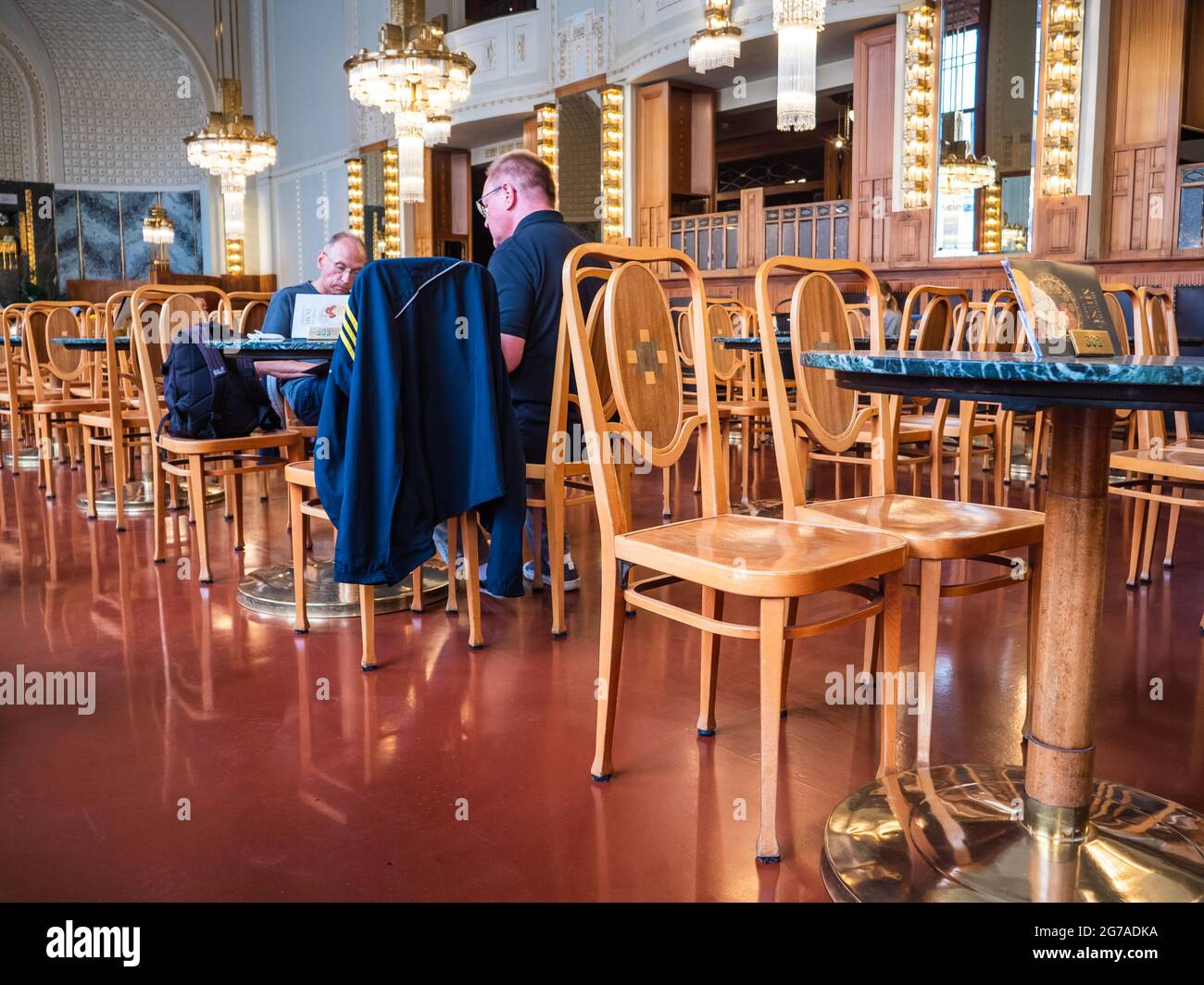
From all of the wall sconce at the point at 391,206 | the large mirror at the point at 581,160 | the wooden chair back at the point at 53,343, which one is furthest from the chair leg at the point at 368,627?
the wall sconce at the point at 391,206

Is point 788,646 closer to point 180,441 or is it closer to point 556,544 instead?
point 556,544

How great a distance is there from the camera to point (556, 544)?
9.07ft

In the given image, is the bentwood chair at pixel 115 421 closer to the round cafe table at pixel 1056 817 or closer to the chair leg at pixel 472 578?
the chair leg at pixel 472 578

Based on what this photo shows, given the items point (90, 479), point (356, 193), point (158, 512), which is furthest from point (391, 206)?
point (158, 512)

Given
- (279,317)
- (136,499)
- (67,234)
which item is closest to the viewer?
(279,317)

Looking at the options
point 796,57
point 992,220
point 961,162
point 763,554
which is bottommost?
point 763,554

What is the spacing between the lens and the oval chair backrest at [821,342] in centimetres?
203

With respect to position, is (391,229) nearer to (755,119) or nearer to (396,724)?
(755,119)

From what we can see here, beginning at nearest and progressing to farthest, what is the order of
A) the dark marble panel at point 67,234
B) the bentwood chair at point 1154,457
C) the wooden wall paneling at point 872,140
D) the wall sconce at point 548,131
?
the bentwood chair at point 1154,457
the wooden wall paneling at point 872,140
the wall sconce at point 548,131
the dark marble panel at point 67,234

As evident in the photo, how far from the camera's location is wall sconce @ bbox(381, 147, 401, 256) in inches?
556

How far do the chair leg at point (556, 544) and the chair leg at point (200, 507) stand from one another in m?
1.14

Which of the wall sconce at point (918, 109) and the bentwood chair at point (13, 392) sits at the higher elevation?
the wall sconce at point (918, 109)

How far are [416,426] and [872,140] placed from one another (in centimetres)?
814

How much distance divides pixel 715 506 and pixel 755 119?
490 inches
